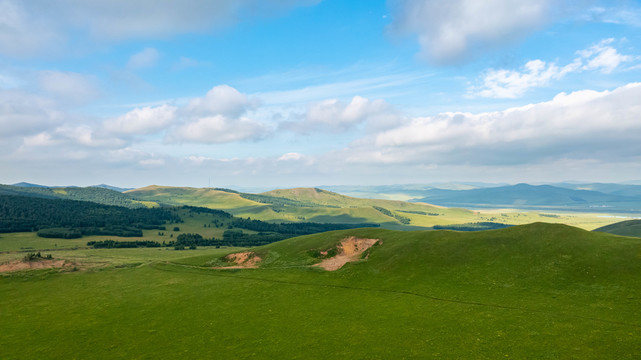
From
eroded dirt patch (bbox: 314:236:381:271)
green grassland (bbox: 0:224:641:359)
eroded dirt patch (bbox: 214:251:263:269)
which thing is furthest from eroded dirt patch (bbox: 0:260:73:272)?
eroded dirt patch (bbox: 314:236:381:271)

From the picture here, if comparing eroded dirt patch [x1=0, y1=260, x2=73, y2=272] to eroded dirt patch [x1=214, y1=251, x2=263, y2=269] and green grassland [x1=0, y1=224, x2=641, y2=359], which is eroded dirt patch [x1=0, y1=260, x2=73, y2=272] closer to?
green grassland [x1=0, y1=224, x2=641, y2=359]

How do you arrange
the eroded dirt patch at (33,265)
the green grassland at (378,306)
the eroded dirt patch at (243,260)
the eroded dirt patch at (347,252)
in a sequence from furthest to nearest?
the eroded dirt patch at (243,260), the eroded dirt patch at (33,265), the eroded dirt patch at (347,252), the green grassland at (378,306)

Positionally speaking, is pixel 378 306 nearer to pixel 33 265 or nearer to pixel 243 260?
pixel 243 260

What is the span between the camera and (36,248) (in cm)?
17012

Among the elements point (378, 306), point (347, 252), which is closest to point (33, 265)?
point (347, 252)

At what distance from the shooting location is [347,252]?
8550 cm

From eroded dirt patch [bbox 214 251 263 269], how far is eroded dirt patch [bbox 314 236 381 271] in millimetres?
19721

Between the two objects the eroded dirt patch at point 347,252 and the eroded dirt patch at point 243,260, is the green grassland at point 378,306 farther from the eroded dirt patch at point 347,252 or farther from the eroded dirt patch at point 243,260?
the eroded dirt patch at point 243,260

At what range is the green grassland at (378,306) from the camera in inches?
1451

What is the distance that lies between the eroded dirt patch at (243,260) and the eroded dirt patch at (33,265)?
143 ft

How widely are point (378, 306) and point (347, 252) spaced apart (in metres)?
34.6

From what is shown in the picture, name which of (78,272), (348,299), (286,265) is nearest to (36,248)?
(78,272)

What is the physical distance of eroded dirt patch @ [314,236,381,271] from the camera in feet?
257

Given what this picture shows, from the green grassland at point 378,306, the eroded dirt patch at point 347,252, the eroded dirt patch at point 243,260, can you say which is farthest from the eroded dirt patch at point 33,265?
the eroded dirt patch at point 347,252
